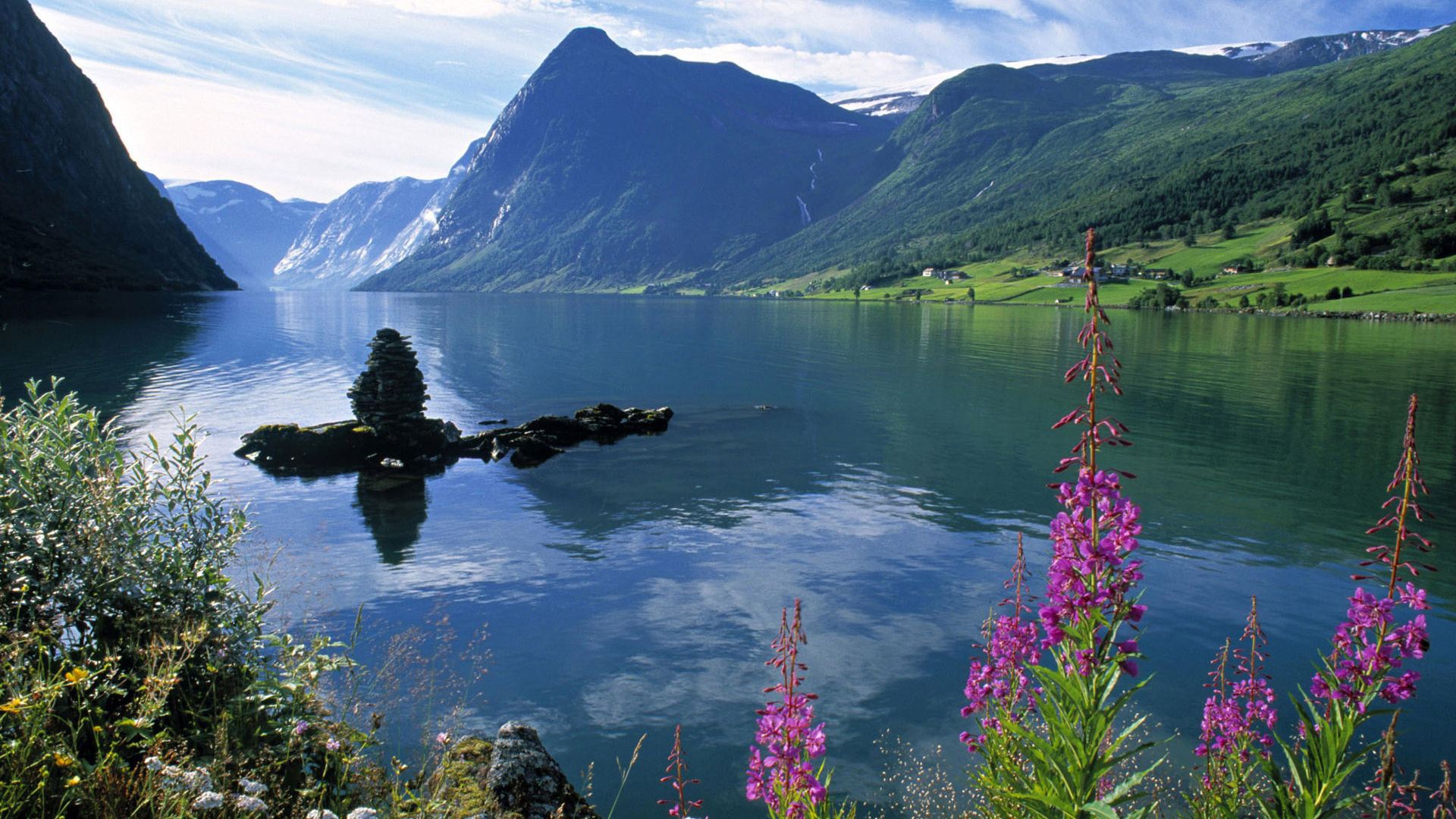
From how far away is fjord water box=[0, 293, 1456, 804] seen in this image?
14.0 metres

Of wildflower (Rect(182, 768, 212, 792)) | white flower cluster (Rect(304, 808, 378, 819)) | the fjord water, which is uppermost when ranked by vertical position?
wildflower (Rect(182, 768, 212, 792))

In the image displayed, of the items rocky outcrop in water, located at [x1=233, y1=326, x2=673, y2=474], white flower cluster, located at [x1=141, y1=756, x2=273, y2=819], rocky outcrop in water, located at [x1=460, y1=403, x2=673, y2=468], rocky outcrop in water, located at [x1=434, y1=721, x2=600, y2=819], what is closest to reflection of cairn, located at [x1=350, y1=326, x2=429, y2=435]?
rocky outcrop in water, located at [x1=233, y1=326, x2=673, y2=474]

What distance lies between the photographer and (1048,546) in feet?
74.0

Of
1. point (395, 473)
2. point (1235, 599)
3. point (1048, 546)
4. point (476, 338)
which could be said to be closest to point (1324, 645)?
point (1235, 599)

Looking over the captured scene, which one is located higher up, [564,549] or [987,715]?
[987,715]

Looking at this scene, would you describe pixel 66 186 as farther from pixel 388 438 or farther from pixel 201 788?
pixel 201 788

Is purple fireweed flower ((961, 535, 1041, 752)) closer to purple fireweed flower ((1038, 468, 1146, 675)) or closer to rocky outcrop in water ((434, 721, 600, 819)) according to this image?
purple fireweed flower ((1038, 468, 1146, 675))

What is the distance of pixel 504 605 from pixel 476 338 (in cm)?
8612

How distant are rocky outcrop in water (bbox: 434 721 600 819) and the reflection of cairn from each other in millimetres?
27858

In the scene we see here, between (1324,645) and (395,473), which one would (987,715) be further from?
(395,473)

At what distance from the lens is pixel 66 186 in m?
163

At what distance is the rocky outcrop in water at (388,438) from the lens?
110 feet

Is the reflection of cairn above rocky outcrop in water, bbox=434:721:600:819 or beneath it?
above

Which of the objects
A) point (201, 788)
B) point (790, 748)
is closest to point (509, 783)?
point (201, 788)
